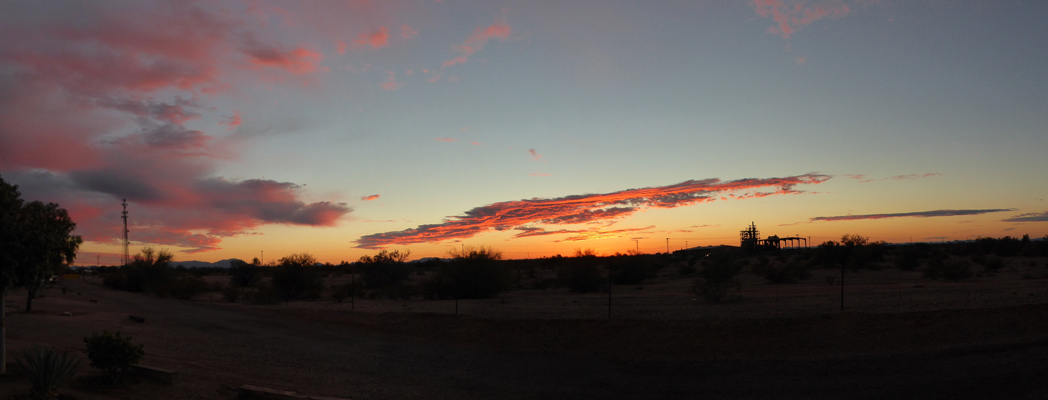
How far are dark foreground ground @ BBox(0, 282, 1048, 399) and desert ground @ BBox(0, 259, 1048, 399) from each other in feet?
0.18

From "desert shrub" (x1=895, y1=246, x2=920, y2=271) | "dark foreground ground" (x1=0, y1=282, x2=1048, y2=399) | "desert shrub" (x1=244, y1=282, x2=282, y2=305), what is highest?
"desert shrub" (x1=895, y1=246, x2=920, y2=271)

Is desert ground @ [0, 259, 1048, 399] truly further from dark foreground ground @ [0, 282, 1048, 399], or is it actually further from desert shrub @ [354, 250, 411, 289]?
desert shrub @ [354, 250, 411, 289]

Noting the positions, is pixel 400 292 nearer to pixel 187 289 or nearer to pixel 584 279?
pixel 584 279

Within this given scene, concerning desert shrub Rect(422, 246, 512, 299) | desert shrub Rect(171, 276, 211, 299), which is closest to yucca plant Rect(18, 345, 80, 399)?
desert shrub Rect(422, 246, 512, 299)

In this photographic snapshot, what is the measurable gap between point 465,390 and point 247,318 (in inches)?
781

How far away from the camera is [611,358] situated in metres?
17.8

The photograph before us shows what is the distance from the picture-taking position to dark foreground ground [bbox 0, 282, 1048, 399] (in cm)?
1273

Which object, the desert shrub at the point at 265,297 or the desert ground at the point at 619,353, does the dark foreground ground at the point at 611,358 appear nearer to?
the desert ground at the point at 619,353

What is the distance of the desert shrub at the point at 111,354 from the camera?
1084cm

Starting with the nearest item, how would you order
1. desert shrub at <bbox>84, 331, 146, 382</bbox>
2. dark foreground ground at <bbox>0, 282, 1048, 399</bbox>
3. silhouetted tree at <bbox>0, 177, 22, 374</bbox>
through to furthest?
1. silhouetted tree at <bbox>0, 177, 22, 374</bbox>
2. desert shrub at <bbox>84, 331, 146, 382</bbox>
3. dark foreground ground at <bbox>0, 282, 1048, 399</bbox>

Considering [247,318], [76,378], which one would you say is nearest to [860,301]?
[76,378]

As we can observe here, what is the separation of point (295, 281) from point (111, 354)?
142ft

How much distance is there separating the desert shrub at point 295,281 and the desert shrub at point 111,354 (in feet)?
134

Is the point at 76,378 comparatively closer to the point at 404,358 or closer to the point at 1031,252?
the point at 404,358
